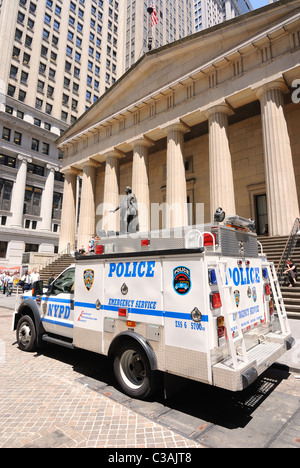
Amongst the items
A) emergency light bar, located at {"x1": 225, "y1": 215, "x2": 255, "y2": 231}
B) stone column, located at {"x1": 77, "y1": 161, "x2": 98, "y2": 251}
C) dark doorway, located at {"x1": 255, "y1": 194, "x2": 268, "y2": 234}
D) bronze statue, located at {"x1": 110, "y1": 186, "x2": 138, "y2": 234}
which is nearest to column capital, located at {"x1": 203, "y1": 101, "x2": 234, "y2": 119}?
dark doorway, located at {"x1": 255, "y1": 194, "x2": 268, "y2": 234}

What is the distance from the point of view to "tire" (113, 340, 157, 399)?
13.1 feet

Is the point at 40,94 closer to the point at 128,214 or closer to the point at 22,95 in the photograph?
the point at 22,95

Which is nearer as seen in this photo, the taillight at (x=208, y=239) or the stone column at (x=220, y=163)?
the taillight at (x=208, y=239)

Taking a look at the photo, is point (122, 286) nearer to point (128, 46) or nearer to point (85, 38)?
point (85, 38)

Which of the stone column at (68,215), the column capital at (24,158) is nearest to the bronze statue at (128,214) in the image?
the stone column at (68,215)

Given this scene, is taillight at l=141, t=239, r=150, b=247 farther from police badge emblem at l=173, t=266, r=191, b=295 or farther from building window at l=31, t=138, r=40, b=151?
building window at l=31, t=138, r=40, b=151

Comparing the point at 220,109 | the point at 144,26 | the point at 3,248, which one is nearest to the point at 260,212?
the point at 220,109

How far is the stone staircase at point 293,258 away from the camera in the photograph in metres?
8.67

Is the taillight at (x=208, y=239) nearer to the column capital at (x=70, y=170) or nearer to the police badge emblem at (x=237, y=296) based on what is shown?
the police badge emblem at (x=237, y=296)

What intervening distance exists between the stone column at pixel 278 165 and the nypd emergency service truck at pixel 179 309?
1042 cm

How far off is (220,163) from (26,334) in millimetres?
15037

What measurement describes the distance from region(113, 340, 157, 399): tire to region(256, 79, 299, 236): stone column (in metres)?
12.6

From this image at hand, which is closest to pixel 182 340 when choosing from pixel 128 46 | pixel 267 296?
pixel 267 296

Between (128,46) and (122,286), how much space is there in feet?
253
